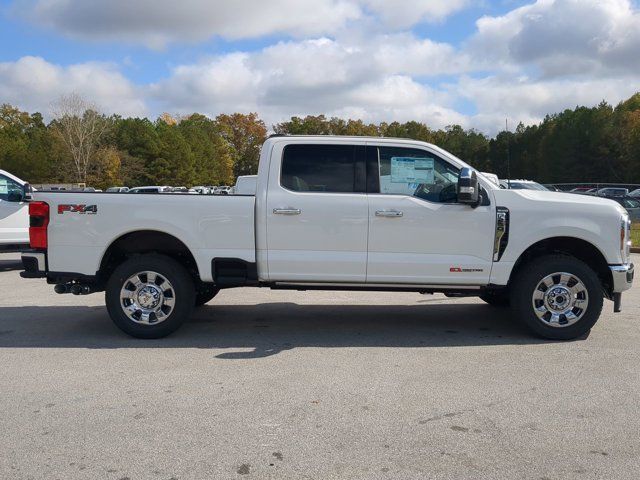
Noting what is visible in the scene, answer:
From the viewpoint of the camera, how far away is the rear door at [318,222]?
6.27 meters

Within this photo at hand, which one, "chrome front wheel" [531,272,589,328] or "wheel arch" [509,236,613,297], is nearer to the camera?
"chrome front wheel" [531,272,589,328]

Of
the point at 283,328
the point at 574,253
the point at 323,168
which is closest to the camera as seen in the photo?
the point at 323,168

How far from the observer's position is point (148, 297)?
253 inches

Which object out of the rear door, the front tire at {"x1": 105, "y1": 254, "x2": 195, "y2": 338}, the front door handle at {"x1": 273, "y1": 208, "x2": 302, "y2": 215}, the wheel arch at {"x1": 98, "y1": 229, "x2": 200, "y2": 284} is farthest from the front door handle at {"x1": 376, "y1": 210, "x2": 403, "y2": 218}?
the front tire at {"x1": 105, "y1": 254, "x2": 195, "y2": 338}

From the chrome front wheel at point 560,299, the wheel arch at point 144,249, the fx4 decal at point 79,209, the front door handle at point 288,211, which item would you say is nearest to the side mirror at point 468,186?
the chrome front wheel at point 560,299

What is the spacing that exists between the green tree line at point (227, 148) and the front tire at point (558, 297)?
173 feet

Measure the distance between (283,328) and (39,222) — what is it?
2912 millimetres

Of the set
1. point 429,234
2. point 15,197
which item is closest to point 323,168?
point 429,234

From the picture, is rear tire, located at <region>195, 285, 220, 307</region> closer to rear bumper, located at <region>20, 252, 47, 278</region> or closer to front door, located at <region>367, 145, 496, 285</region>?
rear bumper, located at <region>20, 252, 47, 278</region>

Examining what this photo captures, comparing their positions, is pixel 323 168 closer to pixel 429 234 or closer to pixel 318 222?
pixel 318 222

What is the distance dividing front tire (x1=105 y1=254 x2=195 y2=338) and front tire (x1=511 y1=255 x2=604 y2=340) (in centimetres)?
358

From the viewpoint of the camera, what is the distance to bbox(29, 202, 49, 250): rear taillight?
250 inches

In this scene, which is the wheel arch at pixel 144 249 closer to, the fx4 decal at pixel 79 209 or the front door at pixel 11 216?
the fx4 decal at pixel 79 209

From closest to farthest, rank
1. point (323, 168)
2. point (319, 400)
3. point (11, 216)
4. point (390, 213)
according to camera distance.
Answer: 1. point (319, 400)
2. point (390, 213)
3. point (323, 168)
4. point (11, 216)
